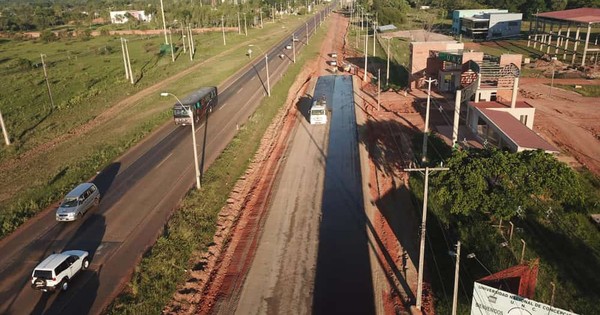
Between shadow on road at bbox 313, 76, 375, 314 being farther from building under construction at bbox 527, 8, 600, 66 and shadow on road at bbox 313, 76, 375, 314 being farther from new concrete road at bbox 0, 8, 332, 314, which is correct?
building under construction at bbox 527, 8, 600, 66

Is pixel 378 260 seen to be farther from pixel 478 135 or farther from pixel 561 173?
pixel 478 135

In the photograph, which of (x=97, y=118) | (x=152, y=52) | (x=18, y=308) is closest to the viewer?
(x=18, y=308)

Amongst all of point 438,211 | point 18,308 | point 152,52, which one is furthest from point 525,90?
point 152,52

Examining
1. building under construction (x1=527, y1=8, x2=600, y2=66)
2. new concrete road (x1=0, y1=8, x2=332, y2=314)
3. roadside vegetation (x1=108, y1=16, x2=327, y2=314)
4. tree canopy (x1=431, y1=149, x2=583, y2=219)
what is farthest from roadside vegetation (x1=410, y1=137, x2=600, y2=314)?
building under construction (x1=527, y1=8, x2=600, y2=66)

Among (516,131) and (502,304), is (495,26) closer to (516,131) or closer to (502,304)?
(516,131)

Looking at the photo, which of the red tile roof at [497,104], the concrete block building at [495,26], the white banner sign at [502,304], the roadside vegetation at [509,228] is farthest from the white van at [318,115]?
the concrete block building at [495,26]

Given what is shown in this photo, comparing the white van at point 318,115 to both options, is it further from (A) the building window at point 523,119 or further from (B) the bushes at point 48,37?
(B) the bushes at point 48,37
